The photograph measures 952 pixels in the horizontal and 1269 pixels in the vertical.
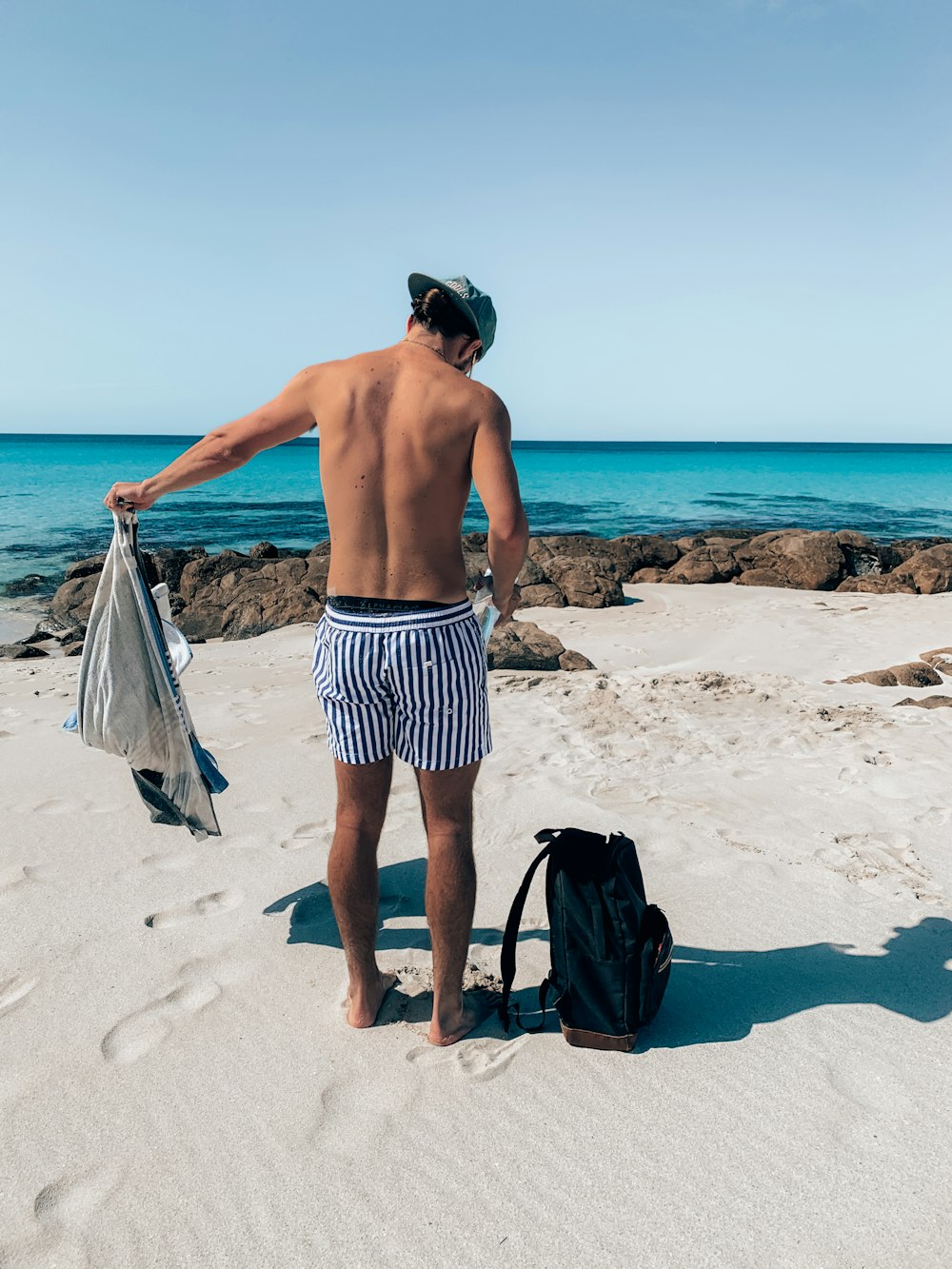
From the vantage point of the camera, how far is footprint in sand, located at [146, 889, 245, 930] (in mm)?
3326

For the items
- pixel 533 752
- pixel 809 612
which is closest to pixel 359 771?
pixel 533 752

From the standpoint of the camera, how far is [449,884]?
2.65 metres

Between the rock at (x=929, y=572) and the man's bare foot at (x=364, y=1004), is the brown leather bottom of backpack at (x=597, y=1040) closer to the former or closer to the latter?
the man's bare foot at (x=364, y=1004)

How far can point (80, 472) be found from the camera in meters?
55.2

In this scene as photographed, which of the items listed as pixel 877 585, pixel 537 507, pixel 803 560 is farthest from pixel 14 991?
pixel 537 507

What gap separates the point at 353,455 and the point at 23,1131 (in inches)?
79.0

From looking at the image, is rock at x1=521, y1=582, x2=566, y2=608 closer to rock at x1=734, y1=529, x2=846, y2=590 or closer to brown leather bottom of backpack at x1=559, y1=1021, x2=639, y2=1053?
rock at x1=734, y1=529, x2=846, y2=590

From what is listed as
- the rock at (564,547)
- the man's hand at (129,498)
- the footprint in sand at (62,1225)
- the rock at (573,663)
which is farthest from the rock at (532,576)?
the footprint in sand at (62,1225)

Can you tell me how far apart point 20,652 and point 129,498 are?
834 centimetres

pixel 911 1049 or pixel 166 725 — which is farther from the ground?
pixel 166 725

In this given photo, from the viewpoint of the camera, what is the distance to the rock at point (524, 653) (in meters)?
7.14

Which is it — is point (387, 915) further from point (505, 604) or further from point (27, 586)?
point (27, 586)

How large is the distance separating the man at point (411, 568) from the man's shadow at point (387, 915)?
605mm

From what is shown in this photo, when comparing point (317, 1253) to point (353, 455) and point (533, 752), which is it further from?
point (533, 752)
